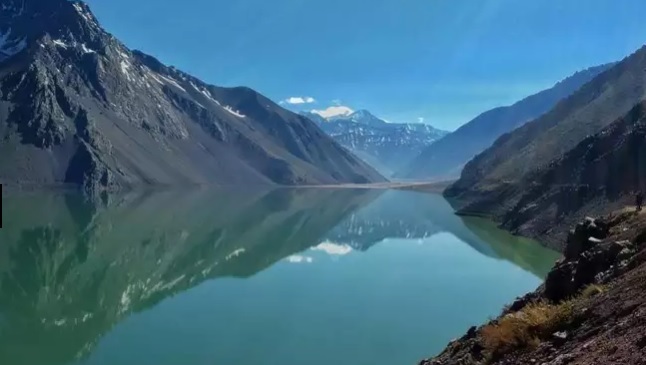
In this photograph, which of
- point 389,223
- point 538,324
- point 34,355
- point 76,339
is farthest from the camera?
point 389,223

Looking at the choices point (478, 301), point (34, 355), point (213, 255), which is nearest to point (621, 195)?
point (478, 301)

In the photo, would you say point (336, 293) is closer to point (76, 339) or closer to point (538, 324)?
point (76, 339)

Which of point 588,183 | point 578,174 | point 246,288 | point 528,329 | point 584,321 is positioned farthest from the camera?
point 578,174

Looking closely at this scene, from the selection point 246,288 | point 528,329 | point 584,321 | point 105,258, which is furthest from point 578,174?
point 584,321

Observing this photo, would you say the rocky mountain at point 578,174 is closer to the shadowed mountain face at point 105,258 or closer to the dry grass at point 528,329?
the shadowed mountain face at point 105,258

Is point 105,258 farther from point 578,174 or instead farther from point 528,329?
point 578,174

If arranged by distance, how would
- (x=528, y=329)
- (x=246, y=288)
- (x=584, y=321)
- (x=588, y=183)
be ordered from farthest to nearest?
(x=588, y=183) → (x=246, y=288) → (x=528, y=329) → (x=584, y=321)
